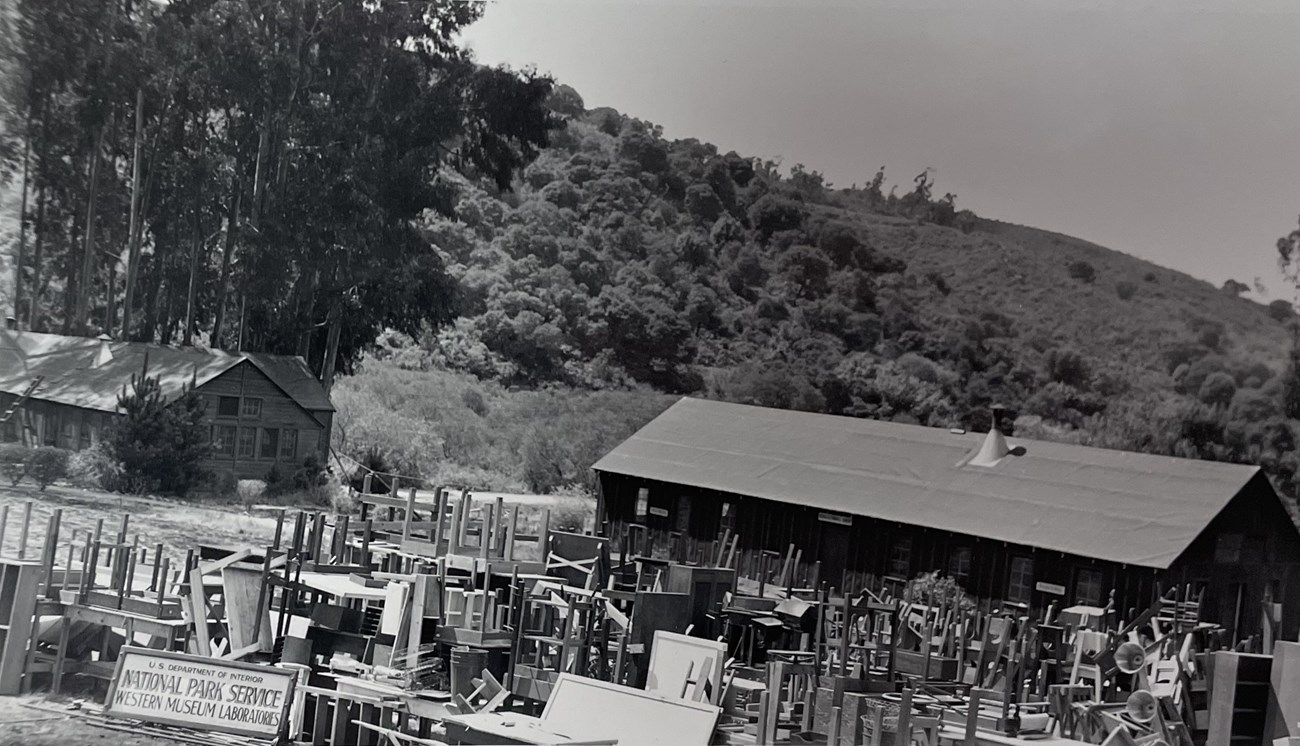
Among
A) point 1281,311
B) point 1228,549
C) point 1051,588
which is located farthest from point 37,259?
point 1281,311

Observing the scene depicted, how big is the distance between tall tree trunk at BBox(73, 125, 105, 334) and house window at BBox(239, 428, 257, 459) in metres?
2.24

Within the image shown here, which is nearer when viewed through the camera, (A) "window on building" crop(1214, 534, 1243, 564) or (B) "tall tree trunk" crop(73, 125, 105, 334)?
(A) "window on building" crop(1214, 534, 1243, 564)

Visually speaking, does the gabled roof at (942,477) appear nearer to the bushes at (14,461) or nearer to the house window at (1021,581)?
the house window at (1021,581)

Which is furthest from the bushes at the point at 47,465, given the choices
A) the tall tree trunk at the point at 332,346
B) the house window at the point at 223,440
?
the tall tree trunk at the point at 332,346

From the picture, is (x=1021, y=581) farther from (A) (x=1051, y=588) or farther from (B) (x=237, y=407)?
(B) (x=237, y=407)

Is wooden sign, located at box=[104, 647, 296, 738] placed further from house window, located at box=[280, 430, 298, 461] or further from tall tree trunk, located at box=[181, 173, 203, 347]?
tall tree trunk, located at box=[181, 173, 203, 347]

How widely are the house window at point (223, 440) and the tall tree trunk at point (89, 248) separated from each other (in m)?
2.02

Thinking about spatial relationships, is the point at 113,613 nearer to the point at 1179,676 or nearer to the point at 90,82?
the point at 90,82

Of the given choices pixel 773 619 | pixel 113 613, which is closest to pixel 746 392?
pixel 773 619

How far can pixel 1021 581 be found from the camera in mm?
14031

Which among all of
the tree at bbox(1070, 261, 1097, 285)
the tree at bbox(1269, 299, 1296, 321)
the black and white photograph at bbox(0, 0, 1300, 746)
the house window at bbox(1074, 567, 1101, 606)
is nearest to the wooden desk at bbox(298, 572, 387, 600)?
the black and white photograph at bbox(0, 0, 1300, 746)

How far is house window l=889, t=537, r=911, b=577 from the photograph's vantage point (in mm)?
14836

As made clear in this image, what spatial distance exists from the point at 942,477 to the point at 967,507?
2.22ft

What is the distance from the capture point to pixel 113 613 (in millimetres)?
10688
